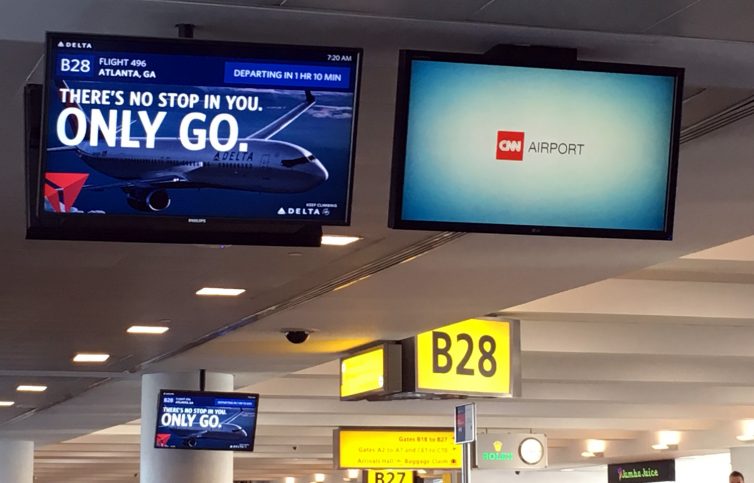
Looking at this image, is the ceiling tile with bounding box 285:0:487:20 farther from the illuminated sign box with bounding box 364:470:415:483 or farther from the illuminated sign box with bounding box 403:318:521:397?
the illuminated sign box with bounding box 364:470:415:483

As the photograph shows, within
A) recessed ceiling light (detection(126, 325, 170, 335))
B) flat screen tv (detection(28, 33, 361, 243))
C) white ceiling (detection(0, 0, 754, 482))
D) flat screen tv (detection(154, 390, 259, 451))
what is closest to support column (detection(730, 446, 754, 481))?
white ceiling (detection(0, 0, 754, 482))

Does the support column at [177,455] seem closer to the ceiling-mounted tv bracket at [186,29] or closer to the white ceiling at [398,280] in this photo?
the white ceiling at [398,280]

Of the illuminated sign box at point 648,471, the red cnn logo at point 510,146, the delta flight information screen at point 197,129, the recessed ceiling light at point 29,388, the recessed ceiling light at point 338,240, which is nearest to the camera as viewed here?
the delta flight information screen at point 197,129

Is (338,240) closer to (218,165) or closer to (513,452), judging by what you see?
(218,165)

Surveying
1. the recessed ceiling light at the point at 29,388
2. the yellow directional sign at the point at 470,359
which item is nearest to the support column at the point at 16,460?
the recessed ceiling light at the point at 29,388

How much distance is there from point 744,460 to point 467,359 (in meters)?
14.6

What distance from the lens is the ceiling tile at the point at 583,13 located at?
14.7 ft

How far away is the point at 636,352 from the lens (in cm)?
1345

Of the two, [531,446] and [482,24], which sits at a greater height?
[482,24]

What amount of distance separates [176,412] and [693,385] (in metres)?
5.90

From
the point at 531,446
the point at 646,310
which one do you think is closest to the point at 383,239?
the point at 646,310

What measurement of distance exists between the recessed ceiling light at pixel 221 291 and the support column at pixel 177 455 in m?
4.75

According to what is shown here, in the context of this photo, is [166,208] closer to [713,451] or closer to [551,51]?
[551,51]

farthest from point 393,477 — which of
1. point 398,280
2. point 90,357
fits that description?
point 398,280
